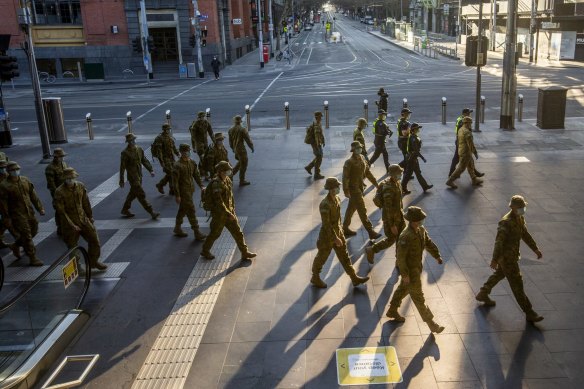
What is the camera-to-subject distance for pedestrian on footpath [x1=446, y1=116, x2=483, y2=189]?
12836 mm

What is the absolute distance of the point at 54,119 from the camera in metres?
20.7

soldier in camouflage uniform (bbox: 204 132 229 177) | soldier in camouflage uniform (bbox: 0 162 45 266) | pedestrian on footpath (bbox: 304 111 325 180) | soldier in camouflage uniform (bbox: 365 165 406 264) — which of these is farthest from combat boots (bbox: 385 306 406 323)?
pedestrian on footpath (bbox: 304 111 325 180)

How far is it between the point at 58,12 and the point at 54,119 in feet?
96.1

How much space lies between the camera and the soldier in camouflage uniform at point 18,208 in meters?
9.73

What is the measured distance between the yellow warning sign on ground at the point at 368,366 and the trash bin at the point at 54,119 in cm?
1701

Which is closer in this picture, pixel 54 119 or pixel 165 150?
pixel 165 150

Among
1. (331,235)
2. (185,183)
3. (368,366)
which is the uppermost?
(185,183)

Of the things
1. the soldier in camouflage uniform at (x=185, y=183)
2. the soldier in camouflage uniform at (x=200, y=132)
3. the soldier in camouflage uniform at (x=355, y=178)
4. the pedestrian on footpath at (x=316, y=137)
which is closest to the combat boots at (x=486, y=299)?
the soldier in camouflage uniform at (x=355, y=178)

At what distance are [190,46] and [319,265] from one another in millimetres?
40994

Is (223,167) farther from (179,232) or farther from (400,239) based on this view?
(400,239)

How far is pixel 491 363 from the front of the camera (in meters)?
6.48

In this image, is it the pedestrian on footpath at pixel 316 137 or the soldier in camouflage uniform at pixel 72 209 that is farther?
the pedestrian on footpath at pixel 316 137

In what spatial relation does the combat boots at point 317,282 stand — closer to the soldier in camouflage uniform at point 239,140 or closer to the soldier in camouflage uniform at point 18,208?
the soldier in camouflage uniform at point 18,208

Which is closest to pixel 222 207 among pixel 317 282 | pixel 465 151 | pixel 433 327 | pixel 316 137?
pixel 317 282
